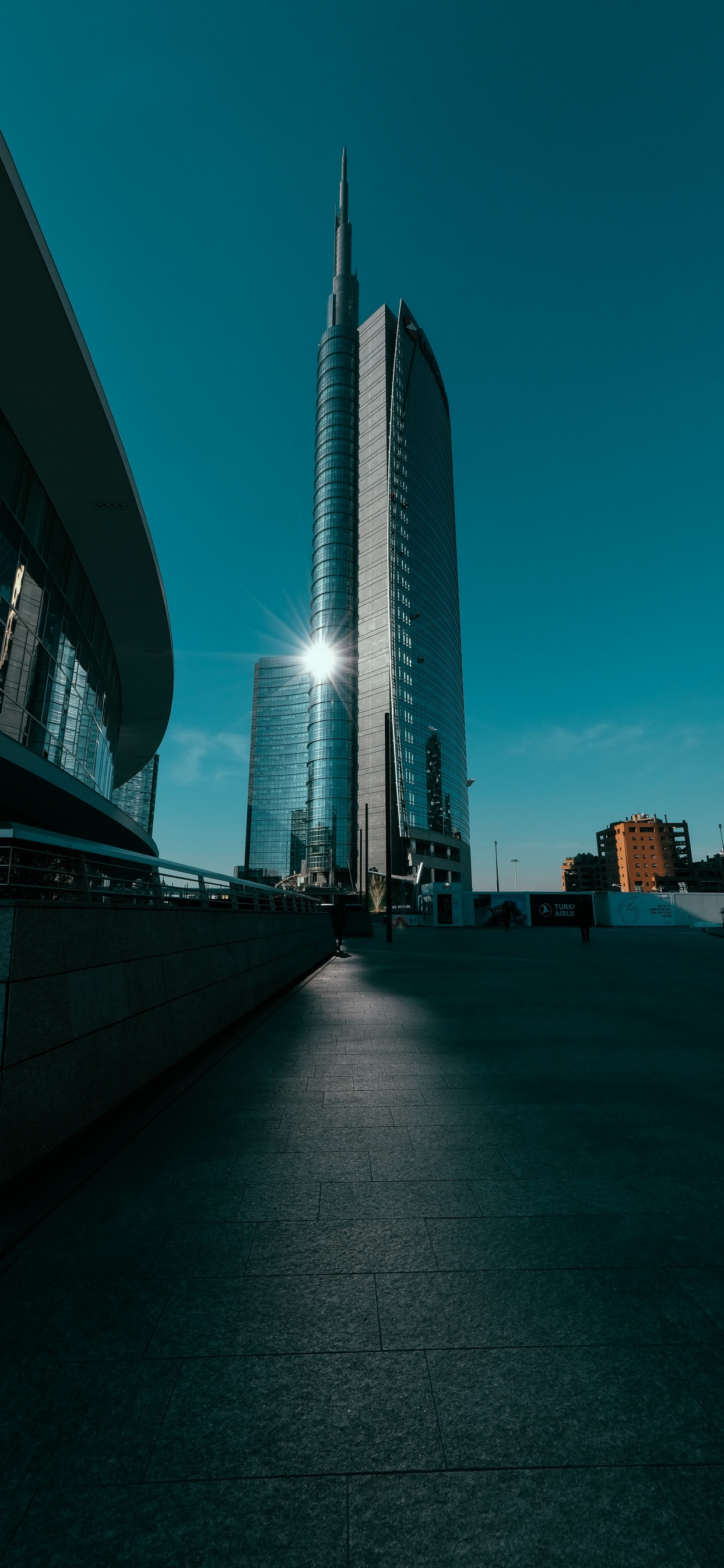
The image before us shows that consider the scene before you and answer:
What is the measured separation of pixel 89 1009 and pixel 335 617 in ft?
456

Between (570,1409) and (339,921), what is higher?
(339,921)

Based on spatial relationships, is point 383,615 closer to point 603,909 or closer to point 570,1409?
point 603,909

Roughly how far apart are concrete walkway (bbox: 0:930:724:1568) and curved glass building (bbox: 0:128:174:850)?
962 cm

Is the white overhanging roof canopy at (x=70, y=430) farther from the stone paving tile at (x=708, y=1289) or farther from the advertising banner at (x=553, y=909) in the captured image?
the advertising banner at (x=553, y=909)

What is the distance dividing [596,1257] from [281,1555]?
1.85 m

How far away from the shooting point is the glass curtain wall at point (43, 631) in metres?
12.7

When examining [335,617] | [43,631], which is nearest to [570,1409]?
[43,631]

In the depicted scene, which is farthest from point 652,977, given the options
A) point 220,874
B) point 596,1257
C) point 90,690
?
point 90,690

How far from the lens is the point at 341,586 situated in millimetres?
140000

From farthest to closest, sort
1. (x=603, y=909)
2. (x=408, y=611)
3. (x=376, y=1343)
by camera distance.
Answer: (x=408, y=611) → (x=603, y=909) → (x=376, y=1343)

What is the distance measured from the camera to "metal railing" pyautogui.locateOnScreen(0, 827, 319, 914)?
423cm

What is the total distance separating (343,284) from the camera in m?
168

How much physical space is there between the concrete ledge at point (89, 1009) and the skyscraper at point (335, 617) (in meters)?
116

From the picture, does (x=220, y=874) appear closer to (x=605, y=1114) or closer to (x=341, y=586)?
(x=605, y=1114)
